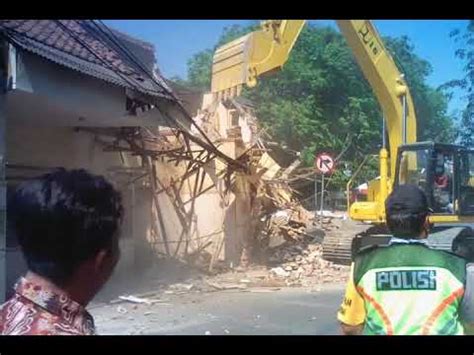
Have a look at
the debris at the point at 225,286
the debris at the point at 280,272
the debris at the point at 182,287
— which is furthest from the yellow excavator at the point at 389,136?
the debris at the point at 182,287

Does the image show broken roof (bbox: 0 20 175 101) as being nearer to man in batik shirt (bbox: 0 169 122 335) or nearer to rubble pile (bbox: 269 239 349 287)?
rubble pile (bbox: 269 239 349 287)

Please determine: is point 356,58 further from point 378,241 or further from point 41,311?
point 41,311

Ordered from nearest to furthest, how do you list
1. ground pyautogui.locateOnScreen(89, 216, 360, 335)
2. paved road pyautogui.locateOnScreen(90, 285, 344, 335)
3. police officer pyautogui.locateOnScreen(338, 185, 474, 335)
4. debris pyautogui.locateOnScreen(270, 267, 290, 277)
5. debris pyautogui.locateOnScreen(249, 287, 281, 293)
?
police officer pyautogui.locateOnScreen(338, 185, 474, 335)
paved road pyautogui.locateOnScreen(90, 285, 344, 335)
ground pyautogui.locateOnScreen(89, 216, 360, 335)
debris pyautogui.locateOnScreen(249, 287, 281, 293)
debris pyautogui.locateOnScreen(270, 267, 290, 277)

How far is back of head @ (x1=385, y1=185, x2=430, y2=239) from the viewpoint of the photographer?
1.67 m

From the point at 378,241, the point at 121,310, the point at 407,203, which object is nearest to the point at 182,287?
the point at 121,310

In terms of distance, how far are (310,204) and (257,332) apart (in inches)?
119

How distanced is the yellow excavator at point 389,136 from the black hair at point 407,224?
321 cm

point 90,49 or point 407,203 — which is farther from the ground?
point 90,49

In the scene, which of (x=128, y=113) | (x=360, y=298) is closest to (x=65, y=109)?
(x=128, y=113)

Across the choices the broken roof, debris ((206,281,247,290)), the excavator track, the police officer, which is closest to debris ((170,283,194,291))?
debris ((206,281,247,290))

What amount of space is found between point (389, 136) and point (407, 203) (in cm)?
411

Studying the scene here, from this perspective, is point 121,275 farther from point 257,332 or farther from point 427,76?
point 427,76

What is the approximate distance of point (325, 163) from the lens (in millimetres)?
6051

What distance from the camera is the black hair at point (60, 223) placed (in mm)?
1066
